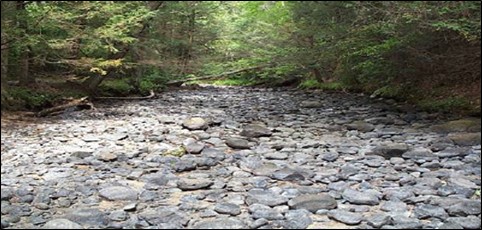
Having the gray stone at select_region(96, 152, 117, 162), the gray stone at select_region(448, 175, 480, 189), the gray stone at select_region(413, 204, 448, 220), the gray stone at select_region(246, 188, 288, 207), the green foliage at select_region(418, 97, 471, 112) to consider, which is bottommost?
the gray stone at select_region(96, 152, 117, 162)

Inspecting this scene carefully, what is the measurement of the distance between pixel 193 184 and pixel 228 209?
707mm

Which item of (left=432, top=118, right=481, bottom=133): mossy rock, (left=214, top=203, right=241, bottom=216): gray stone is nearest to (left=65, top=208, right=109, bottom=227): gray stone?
(left=214, top=203, right=241, bottom=216): gray stone

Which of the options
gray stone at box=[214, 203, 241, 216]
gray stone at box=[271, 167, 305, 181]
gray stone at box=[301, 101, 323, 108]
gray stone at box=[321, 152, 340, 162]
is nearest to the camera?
gray stone at box=[214, 203, 241, 216]

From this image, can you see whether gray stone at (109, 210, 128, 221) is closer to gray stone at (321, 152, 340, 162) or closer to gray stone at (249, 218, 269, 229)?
gray stone at (249, 218, 269, 229)

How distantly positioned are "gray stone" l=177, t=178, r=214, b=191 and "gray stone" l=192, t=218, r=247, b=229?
2.68 ft

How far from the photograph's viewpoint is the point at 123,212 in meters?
3.23

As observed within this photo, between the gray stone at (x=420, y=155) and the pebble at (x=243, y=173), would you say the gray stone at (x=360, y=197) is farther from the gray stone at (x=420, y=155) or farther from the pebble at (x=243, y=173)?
the gray stone at (x=420, y=155)

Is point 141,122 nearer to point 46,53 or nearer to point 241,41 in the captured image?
point 46,53

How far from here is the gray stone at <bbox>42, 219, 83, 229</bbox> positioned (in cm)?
288

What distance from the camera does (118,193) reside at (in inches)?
144

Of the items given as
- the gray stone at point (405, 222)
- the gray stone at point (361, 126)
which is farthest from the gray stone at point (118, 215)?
the gray stone at point (361, 126)

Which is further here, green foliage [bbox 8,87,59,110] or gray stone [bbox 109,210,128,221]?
green foliage [bbox 8,87,59,110]

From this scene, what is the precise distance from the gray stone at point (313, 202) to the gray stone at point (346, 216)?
0.34 feet

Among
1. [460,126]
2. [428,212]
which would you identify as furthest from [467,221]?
[460,126]
